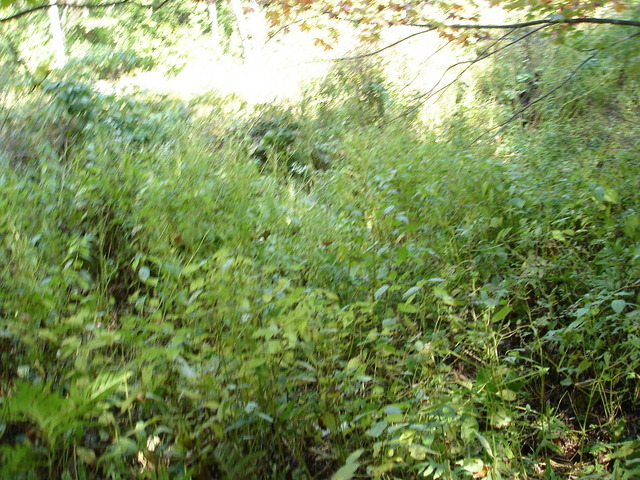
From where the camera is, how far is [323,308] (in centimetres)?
247

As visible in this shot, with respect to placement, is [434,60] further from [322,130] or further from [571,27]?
[571,27]

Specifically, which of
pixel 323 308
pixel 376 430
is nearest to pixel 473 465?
pixel 376 430

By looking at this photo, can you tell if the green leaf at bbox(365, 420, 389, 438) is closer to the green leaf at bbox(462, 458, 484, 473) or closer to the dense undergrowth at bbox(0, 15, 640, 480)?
the dense undergrowth at bbox(0, 15, 640, 480)

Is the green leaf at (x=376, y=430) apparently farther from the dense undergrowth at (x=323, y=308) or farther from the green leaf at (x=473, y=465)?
the green leaf at (x=473, y=465)

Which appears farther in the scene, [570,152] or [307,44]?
[307,44]

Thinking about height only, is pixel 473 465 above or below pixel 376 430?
below

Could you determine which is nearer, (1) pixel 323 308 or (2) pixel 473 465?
(2) pixel 473 465

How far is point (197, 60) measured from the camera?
1705 centimetres

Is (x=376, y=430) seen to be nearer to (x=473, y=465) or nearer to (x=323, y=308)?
(x=473, y=465)

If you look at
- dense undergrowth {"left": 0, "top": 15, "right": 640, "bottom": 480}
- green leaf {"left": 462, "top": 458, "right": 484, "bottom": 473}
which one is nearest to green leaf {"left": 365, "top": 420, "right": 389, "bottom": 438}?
dense undergrowth {"left": 0, "top": 15, "right": 640, "bottom": 480}

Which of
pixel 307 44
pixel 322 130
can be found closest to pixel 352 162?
pixel 322 130

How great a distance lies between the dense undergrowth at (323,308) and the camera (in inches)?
78.8

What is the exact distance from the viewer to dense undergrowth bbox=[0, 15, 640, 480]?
2002mm

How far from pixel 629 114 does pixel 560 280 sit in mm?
2809
